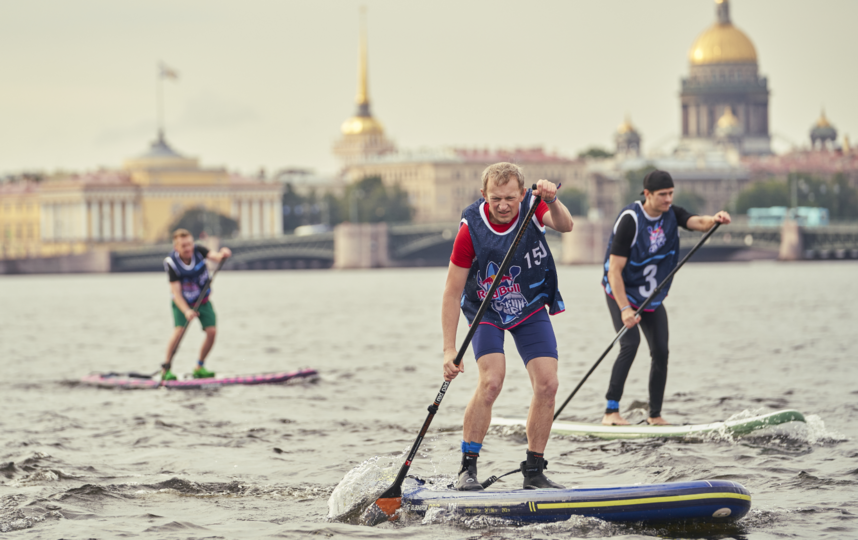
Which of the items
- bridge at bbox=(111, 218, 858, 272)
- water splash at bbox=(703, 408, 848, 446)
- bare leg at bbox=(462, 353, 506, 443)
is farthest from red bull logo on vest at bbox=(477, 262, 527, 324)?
bridge at bbox=(111, 218, 858, 272)

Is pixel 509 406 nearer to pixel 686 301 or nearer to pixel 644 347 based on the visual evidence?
pixel 644 347

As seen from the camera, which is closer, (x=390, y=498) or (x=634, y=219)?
(x=390, y=498)

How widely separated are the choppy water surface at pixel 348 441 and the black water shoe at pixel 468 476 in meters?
0.24

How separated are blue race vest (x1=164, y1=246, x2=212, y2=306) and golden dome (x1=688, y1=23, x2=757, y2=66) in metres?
161

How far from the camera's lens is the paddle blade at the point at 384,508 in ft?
26.5

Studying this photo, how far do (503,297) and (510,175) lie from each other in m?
0.64

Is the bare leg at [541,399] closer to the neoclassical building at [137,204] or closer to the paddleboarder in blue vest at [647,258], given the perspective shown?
the paddleboarder in blue vest at [647,258]

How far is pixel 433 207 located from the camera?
154750mm

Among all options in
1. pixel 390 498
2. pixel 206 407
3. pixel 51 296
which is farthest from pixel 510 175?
pixel 51 296

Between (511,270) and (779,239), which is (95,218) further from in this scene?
(511,270)

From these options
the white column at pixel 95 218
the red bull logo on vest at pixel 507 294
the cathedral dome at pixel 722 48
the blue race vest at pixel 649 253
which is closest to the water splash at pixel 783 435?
the blue race vest at pixel 649 253

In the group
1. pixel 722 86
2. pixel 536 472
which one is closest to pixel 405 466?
pixel 536 472

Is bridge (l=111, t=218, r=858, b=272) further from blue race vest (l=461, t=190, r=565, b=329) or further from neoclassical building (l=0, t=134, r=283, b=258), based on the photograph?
blue race vest (l=461, t=190, r=565, b=329)

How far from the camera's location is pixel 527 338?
791 cm
